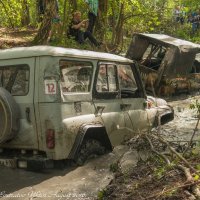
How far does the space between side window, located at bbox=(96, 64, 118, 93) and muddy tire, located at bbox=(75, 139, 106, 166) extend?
767mm

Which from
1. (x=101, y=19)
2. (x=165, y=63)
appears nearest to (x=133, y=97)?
(x=165, y=63)

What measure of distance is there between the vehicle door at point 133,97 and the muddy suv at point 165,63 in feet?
14.9

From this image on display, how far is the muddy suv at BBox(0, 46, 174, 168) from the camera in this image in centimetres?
573

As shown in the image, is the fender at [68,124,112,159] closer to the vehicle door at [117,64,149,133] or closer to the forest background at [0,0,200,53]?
the vehicle door at [117,64,149,133]

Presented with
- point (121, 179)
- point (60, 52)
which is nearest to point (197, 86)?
point (60, 52)

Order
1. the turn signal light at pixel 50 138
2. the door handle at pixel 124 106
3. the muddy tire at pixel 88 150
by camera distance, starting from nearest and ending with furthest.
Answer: the turn signal light at pixel 50 138 → the muddy tire at pixel 88 150 → the door handle at pixel 124 106

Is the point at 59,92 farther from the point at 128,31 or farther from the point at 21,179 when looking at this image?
the point at 128,31

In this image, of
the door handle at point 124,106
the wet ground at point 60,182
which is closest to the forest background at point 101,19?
the door handle at point 124,106

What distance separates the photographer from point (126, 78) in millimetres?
7359

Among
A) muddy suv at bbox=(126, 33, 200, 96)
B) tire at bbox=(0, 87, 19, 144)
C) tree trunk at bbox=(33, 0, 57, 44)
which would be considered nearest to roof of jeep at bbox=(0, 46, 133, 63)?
tire at bbox=(0, 87, 19, 144)

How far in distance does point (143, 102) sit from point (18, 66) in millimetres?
2519

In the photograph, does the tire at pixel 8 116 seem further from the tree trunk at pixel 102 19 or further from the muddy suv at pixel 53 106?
the tree trunk at pixel 102 19

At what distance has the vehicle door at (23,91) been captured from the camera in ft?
Result: 19.1

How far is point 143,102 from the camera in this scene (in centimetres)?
768
